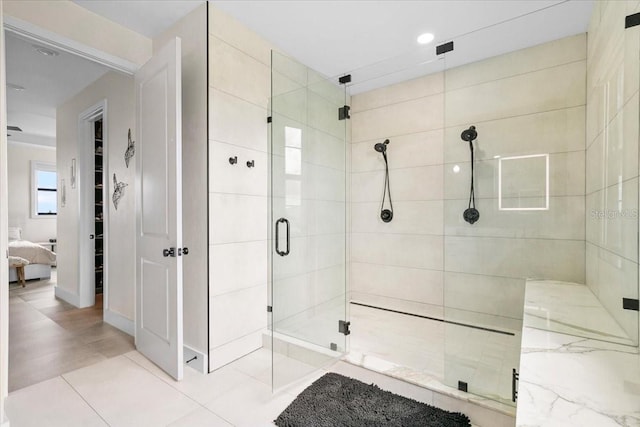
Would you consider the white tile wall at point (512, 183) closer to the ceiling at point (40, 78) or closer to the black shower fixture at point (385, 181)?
the black shower fixture at point (385, 181)

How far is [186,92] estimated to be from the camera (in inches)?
94.3

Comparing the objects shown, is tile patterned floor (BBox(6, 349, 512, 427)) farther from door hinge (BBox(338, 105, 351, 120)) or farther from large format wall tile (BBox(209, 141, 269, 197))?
door hinge (BBox(338, 105, 351, 120))

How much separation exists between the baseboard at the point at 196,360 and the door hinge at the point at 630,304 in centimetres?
241

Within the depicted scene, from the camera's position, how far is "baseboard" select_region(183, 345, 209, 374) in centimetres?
218

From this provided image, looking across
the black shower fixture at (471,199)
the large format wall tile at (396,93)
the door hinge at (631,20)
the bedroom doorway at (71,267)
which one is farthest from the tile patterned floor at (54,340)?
the door hinge at (631,20)

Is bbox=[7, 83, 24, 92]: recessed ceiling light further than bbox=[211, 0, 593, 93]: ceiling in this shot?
Yes

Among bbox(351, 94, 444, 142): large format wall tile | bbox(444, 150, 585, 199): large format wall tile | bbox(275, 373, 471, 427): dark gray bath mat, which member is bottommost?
A: bbox(275, 373, 471, 427): dark gray bath mat

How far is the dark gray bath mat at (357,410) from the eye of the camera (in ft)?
5.34

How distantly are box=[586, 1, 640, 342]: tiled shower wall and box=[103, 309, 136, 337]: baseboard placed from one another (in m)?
3.47

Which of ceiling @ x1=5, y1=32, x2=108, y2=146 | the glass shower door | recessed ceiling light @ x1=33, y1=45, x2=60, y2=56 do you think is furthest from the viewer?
ceiling @ x1=5, y1=32, x2=108, y2=146

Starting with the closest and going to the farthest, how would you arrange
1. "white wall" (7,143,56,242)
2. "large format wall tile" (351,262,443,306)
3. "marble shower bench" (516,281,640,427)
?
"marble shower bench" (516,281,640,427) < "large format wall tile" (351,262,443,306) < "white wall" (7,143,56,242)

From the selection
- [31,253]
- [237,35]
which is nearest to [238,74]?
[237,35]

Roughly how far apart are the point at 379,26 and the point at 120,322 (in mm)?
3595

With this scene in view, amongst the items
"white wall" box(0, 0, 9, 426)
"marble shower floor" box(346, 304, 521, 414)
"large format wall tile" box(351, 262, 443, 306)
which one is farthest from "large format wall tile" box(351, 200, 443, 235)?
"white wall" box(0, 0, 9, 426)
